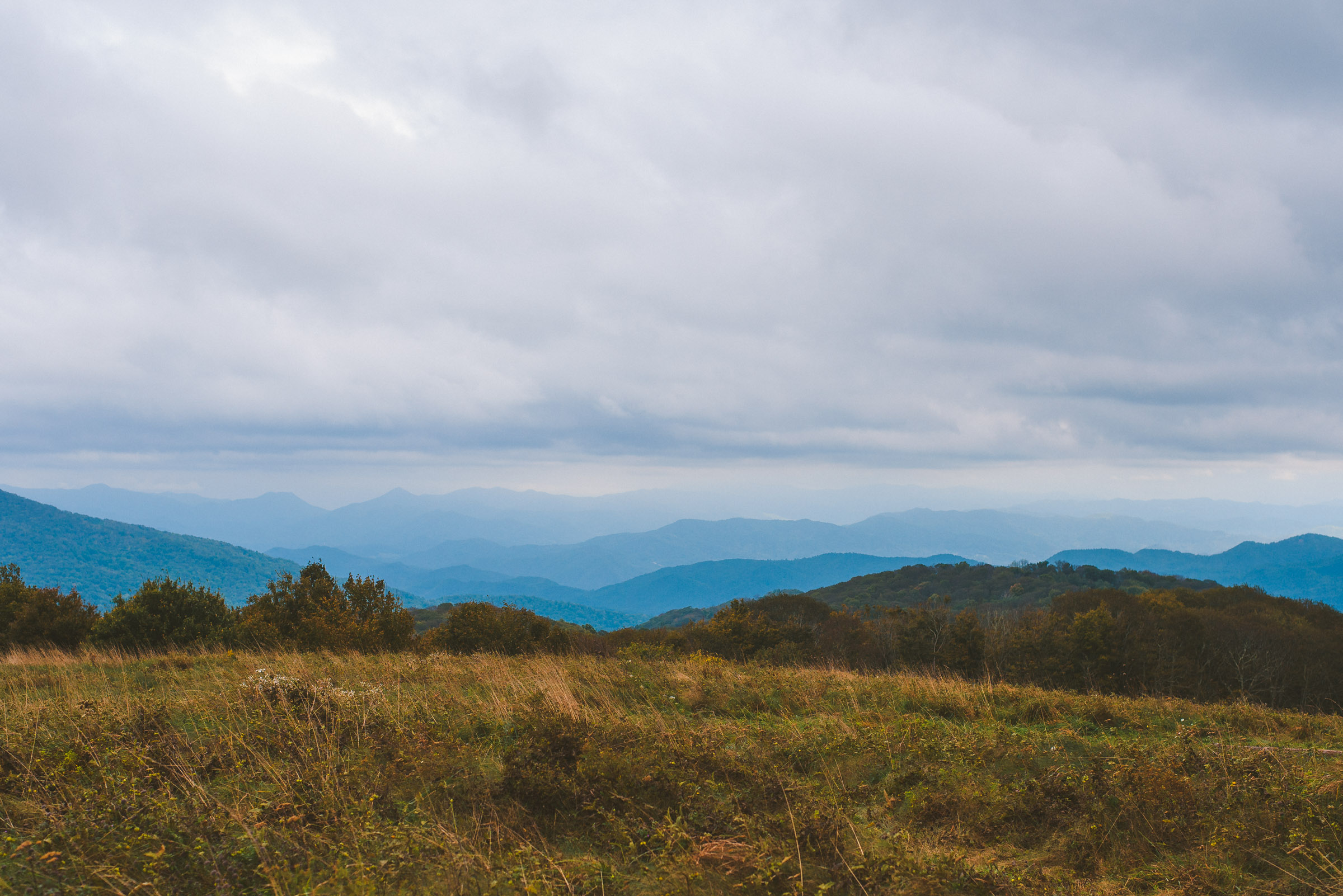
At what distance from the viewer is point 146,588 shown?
65.3 feet

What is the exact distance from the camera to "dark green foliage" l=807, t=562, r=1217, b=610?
121250 mm

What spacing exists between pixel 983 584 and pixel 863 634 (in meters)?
123

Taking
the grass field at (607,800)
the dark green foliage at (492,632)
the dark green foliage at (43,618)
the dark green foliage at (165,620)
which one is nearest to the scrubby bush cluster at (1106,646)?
the dark green foliage at (492,632)

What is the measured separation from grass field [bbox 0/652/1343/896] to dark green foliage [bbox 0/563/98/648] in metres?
14.9

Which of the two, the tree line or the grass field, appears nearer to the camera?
the grass field

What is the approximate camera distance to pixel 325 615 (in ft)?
70.5

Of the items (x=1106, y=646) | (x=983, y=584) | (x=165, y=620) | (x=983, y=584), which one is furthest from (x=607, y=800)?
(x=983, y=584)

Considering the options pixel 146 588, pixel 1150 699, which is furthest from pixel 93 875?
pixel 146 588

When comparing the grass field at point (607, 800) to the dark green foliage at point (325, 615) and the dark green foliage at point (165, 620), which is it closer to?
the dark green foliage at point (325, 615)

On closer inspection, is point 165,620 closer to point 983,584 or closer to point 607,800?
point 607,800

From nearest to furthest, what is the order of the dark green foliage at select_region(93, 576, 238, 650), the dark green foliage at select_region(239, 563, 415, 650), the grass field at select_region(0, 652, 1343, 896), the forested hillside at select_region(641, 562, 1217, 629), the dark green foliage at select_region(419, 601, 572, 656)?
the grass field at select_region(0, 652, 1343, 896) < the dark green foliage at select_region(93, 576, 238, 650) < the dark green foliage at select_region(239, 563, 415, 650) < the dark green foliage at select_region(419, 601, 572, 656) < the forested hillside at select_region(641, 562, 1217, 629)

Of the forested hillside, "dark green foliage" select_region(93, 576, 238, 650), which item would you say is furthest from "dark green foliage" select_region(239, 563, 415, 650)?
the forested hillside

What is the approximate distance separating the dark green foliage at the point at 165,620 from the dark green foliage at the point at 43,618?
1588mm

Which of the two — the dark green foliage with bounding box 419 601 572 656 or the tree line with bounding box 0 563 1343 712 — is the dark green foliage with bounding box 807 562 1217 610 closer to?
the tree line with bounding box 0 563 1343 712
